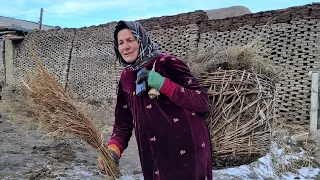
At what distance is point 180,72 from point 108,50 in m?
7.37

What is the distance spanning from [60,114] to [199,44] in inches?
214

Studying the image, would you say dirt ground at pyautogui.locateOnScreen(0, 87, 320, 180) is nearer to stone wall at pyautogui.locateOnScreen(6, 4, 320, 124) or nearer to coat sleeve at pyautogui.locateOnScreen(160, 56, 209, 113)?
stone wall at pyautogui.locateOnScreen(6, 4, 320, 124)

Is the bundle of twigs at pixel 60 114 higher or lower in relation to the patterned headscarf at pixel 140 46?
lower

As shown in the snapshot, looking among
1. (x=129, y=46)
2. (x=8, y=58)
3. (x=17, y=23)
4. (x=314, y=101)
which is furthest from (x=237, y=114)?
(x=17, y=23)

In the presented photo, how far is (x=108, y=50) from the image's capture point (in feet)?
28.4

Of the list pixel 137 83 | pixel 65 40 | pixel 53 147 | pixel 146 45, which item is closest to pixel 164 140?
pixel 137 83

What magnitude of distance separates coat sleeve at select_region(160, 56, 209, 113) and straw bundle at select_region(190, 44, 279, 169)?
168mm

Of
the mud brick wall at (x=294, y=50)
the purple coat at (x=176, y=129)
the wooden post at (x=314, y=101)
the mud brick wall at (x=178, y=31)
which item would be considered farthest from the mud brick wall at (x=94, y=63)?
the purple coat at (x=176, y=129)

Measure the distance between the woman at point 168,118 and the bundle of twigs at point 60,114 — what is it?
0.26 metres

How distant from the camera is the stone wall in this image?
559 cm

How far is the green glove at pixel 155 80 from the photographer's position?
1373 mm

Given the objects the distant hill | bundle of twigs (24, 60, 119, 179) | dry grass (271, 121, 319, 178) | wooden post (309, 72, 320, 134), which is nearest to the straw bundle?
bundle of twigs (24, 60, 119, 179)

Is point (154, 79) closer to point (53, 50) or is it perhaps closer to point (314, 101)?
point (314, 101)

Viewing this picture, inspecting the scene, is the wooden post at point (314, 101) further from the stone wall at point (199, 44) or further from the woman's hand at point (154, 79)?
the woman's hand at point (154, 79)
